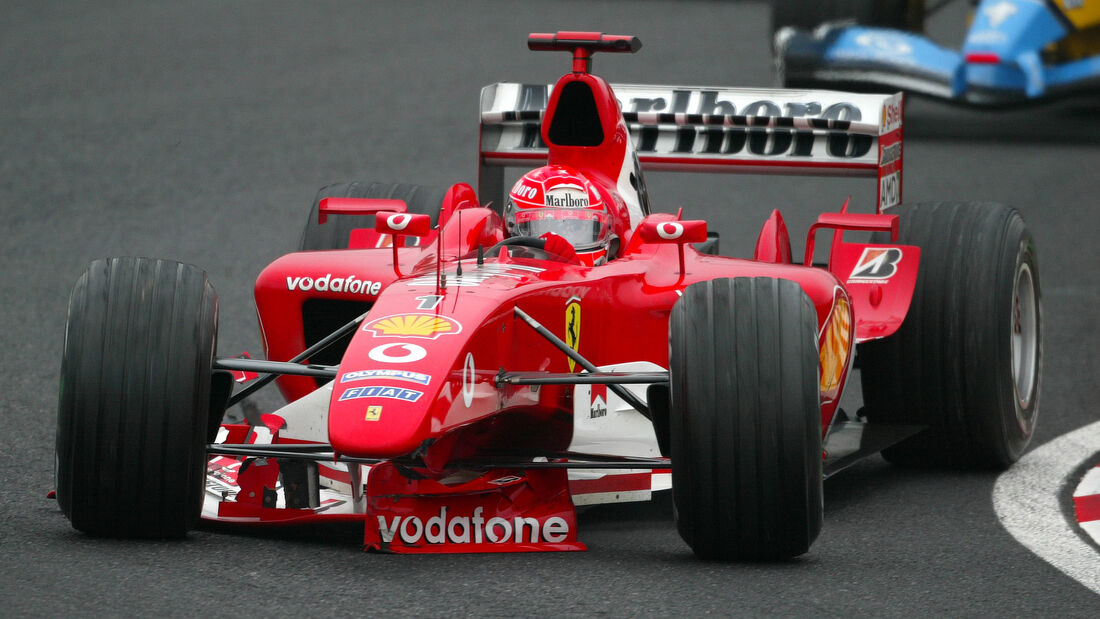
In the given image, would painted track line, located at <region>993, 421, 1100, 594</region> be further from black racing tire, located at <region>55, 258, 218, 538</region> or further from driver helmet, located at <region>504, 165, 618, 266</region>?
black racing tire, located at <region>55, 258, 218, 538</region>

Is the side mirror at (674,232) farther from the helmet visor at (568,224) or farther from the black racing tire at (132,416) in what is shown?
the black racing tire at (132,416)

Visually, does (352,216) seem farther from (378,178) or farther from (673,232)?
(378,178)

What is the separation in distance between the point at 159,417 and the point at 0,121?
10523mm

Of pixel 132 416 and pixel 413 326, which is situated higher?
pixel 413 326

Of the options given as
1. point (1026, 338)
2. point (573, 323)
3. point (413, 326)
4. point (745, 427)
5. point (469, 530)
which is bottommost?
point (469, 530)

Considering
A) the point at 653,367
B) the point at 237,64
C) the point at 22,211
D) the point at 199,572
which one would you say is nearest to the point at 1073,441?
the point at 653,367

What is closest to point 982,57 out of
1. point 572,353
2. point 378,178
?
point 378,178

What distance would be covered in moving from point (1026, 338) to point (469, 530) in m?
3.18

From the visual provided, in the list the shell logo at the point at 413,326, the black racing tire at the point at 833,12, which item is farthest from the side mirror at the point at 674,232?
the black racing tire at the point at 833,12

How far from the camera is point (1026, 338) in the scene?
7336 millimetres

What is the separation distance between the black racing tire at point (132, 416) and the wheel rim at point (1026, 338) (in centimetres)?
370

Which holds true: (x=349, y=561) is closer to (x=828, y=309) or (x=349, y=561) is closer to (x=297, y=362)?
(x=297, y=362)

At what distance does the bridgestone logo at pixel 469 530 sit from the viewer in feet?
17.0

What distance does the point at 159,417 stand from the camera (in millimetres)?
5000
